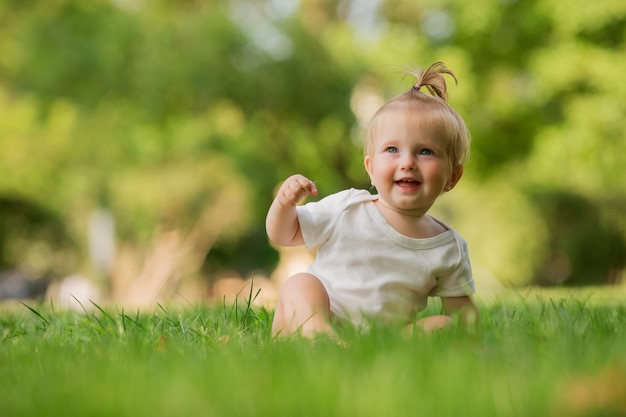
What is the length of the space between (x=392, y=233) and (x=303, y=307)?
455 mm

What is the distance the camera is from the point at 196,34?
1440 cm

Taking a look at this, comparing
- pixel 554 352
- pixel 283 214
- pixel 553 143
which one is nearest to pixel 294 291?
pixel 283 214

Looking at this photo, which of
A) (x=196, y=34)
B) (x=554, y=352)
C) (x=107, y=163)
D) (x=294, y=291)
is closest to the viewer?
(x=554, y=352)

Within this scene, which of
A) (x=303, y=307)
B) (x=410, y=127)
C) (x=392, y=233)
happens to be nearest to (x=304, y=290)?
(x=303, y=307)

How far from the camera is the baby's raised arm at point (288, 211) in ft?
9.10

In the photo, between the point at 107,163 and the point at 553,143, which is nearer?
the point at 553,143

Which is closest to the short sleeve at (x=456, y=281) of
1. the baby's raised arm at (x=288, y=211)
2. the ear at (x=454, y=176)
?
the ear at (x=454, y=176)

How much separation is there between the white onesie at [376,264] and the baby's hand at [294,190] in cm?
12

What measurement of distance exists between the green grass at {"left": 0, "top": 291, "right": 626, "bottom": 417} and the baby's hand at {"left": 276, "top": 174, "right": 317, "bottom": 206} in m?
0.51

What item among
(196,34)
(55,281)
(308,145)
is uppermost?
(196,34)

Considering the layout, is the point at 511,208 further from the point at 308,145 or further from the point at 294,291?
the point at 294,291

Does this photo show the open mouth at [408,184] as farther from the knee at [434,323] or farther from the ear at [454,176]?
the knee at [434,323]

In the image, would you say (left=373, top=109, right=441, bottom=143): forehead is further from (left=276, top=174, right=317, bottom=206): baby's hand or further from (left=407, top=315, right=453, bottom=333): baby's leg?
(left=407, top=315, right=453, bottom=333): baby's leg

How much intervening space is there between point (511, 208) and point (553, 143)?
138 inches
